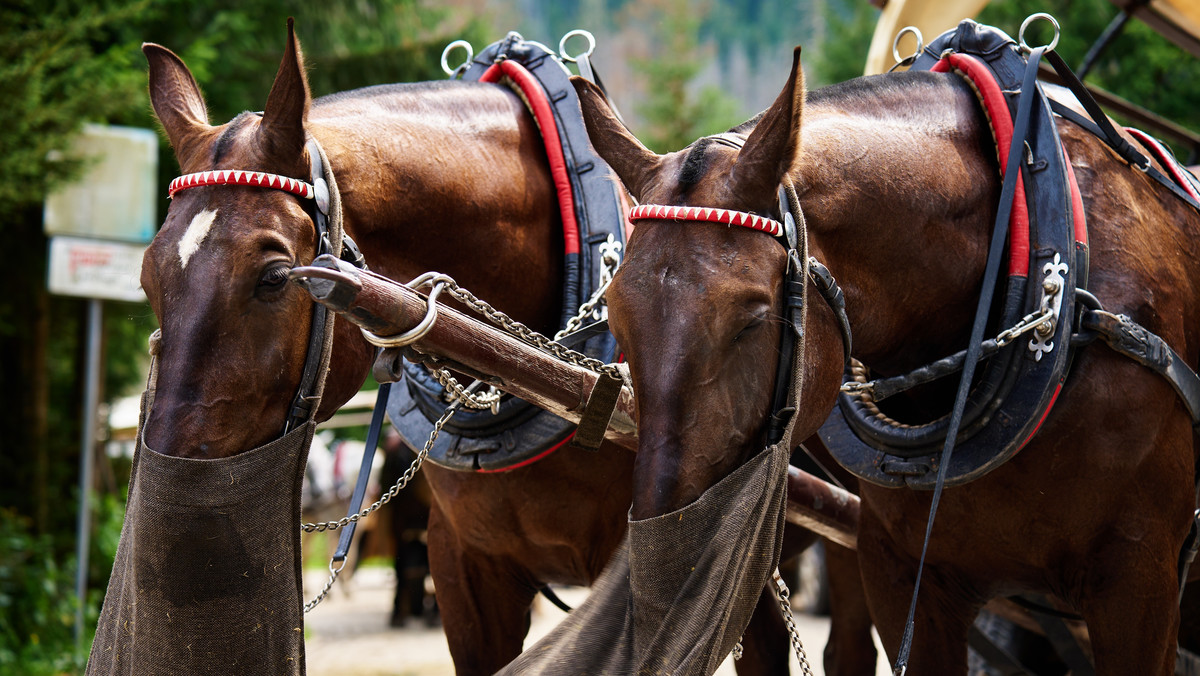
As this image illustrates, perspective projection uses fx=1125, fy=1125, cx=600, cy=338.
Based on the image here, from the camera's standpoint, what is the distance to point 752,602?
1.75 m

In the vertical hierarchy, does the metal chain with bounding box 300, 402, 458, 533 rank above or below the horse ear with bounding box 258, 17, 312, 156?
below

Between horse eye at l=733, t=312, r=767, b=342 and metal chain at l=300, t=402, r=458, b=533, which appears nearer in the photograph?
horse eye at l=733, t=312, r=767, b=342

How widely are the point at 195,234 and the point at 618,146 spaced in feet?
2.44

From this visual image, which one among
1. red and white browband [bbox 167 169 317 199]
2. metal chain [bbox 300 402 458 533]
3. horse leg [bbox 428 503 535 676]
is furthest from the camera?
horse leg [bbox 428 503 535 676]

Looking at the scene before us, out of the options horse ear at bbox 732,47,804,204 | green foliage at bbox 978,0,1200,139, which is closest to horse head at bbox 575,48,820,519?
horse ear at bbox 732,47,804,204

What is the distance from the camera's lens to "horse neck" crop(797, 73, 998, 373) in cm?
196

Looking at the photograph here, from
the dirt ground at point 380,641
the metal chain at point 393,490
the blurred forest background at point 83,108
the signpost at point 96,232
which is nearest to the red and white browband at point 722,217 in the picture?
the metal chain at point 393,490

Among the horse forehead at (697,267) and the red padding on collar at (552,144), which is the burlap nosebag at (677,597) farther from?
the red padding on collar at (552,144)

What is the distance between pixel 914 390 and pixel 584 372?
0.71 m

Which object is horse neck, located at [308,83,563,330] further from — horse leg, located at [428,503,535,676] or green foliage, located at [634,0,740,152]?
green foliage, located at [634,0,740,152]

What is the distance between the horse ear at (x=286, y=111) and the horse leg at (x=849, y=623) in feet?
7.83

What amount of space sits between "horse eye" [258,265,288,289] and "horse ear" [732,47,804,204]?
769 millimetres

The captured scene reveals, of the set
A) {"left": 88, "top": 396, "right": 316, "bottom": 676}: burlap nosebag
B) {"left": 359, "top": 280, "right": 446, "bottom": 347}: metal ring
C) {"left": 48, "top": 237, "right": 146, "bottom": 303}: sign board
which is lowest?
{"left": 48, "top": 237, "right": 146, "bottom": 303}: sign board

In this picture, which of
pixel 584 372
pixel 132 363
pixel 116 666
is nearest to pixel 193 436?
pixel 116 666
